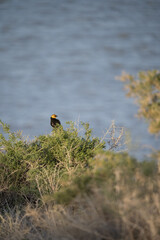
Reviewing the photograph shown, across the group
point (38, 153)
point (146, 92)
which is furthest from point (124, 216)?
point (38, 153)

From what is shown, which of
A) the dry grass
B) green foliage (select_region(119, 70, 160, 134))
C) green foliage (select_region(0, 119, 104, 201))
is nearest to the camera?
the dry grass

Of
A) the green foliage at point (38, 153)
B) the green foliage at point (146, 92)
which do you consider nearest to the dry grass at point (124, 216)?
the green foliage at point (146, 92)

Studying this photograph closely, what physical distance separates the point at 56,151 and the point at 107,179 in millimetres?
4232

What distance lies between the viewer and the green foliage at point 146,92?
4.43 meters

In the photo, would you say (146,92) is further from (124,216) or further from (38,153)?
(38,153)

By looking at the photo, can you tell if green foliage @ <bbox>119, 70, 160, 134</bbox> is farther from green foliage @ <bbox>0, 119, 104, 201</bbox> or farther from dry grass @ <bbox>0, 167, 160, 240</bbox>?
green foliage @ <bbox>0, 119, 104, 201</bbox>

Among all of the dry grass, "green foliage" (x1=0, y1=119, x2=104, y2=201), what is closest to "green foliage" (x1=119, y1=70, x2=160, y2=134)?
the dry grass

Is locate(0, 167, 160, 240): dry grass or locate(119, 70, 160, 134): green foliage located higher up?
locate(119, 70, 160, 134): green foliage

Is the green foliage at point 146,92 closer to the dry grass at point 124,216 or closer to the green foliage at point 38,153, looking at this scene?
the dry grass at point 124,216

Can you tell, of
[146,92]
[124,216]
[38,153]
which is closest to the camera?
[124,216]

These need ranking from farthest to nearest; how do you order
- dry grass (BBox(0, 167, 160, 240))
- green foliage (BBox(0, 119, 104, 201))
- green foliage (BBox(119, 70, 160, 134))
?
green foliage (BBox(0, 119, 104, 201)) < green foliage (BBox(119, 70, 160, 134)) < dry grass (BBox(0, 167, 160, 240))

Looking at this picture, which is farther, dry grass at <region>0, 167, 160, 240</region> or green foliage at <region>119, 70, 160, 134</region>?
green foliage at <region>119, 70, 160, 134</region>

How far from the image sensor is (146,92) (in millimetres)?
4453

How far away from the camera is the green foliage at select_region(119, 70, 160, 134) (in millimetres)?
4426
